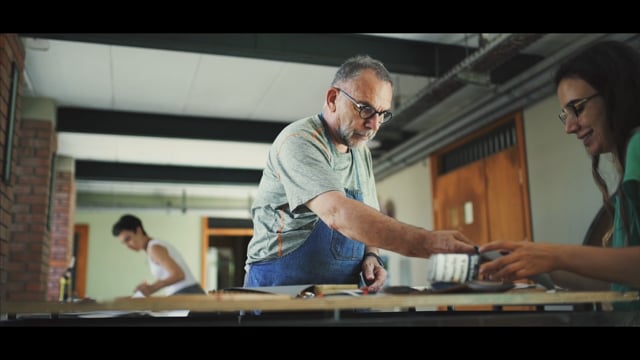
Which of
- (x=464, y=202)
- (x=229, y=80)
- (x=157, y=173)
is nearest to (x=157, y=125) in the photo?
(x=229, y=80)

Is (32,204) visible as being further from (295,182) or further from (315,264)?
(295,182)

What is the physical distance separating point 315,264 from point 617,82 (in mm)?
959

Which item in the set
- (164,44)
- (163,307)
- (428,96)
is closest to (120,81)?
(164,44)

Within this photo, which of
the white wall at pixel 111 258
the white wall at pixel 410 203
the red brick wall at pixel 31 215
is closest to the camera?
the red brick wall at pixel 31 215

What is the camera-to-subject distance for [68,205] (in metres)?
7.75

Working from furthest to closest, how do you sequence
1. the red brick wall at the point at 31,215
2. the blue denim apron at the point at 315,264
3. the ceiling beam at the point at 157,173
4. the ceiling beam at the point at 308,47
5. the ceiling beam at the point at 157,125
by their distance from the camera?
the ceiling beam at the point at 157,173, the ceiling beam at the point at 157,125, the red brick wall at the point at 31,215, the ceiling beam at the point at 308,47, the blue denim apron at the point at 315,264

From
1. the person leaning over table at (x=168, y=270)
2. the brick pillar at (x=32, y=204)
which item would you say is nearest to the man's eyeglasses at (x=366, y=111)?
the person leaning over table at (x=168, y=270)

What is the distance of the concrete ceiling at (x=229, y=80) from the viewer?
4.37m

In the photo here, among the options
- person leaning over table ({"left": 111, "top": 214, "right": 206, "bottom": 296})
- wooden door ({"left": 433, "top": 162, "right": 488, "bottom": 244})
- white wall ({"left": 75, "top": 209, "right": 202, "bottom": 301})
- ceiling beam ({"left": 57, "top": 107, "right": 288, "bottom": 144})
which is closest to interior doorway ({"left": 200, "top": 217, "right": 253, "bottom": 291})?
white wall ({"left": 75, "top": 209, "right": 202, "bottom": 301})

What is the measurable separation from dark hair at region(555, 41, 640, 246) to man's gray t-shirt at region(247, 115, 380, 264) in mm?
663

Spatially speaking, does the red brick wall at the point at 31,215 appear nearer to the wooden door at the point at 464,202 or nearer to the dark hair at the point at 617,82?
the wooden door at the point at 464,202

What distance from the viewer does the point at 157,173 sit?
8.60 metres

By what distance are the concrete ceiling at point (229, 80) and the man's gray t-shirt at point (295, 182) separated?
2386 millimetres
